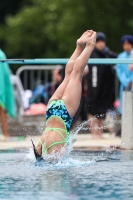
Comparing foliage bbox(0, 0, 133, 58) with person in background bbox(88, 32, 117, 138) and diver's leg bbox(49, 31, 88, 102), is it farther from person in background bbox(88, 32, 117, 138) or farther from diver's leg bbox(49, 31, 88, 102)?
diver's leg bbox(49, 31, 88, 102)

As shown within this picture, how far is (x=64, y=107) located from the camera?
983 cm

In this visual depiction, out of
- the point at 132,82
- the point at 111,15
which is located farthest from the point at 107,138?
the point at 111,15

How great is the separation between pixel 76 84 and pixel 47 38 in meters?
24.0

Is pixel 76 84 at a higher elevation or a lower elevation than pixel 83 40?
lower

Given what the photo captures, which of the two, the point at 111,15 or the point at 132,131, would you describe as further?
the point at 111,15

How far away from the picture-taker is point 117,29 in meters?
27.4

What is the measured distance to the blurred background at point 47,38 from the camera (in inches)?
637

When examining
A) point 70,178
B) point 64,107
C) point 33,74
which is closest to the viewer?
point 70,178

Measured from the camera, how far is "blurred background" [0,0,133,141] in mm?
16188

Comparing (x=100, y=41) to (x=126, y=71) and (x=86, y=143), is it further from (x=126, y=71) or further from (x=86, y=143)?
(x=86, y=143)

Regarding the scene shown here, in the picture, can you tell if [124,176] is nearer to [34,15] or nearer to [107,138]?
[107,138]

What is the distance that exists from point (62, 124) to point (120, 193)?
2.64 m

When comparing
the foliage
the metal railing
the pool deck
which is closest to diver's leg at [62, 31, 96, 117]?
the pool deck

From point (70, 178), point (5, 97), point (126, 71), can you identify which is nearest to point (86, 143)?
point (126, 71)
